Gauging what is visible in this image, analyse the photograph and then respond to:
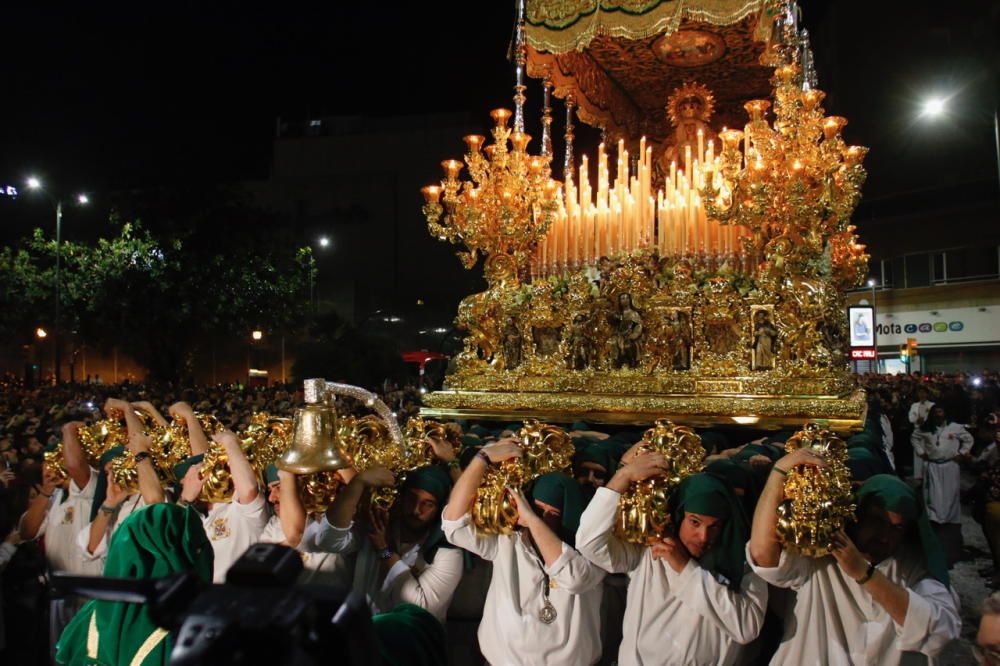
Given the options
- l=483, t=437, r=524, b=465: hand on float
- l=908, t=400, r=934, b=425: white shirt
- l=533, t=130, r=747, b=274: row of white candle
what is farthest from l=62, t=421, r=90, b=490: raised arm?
l=908, t=400, r=934, b=425: white shirt

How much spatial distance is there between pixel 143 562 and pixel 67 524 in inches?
95.4

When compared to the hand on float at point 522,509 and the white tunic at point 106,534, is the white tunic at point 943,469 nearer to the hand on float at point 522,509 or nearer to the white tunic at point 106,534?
the hand on float at point 522,509

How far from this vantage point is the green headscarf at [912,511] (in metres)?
2.85

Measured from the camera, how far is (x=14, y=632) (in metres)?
4.26

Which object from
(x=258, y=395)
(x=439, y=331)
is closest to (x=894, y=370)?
(x=439, y=331)

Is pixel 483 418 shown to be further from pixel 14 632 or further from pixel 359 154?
pixel 359 154

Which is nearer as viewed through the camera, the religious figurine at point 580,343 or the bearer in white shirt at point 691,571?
the bearer in white shirt at point 691,571

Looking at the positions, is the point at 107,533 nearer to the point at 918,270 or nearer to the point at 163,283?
the point at 163,283

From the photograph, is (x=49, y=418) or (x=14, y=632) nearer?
(x=14, y=632)

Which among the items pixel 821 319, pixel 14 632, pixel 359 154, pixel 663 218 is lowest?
pixel 14 632

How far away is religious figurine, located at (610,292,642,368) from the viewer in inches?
279

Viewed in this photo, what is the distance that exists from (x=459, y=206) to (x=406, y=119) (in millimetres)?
19500

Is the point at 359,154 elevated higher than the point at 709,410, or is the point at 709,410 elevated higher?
the point at 359,154

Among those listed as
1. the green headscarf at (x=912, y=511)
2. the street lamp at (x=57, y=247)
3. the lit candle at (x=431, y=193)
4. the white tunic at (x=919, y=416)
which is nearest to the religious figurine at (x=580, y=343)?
the lit candle at (x=431, y=193)
